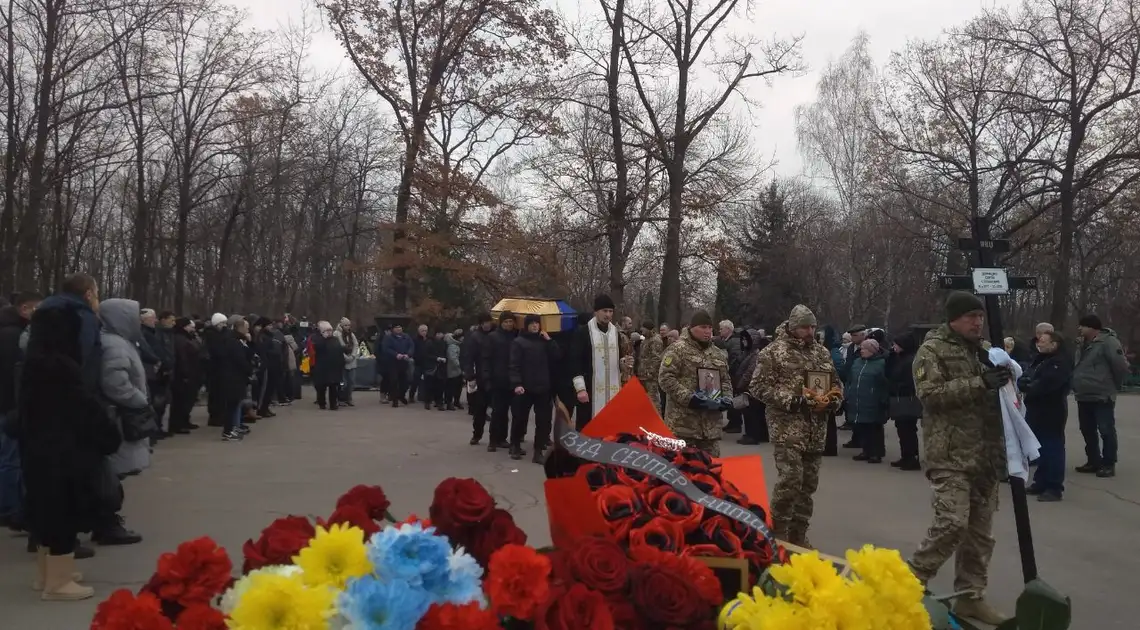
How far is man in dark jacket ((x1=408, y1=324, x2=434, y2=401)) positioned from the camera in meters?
18.5

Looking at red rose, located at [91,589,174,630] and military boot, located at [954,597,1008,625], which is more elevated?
red rose, located at [91,589,174,630]

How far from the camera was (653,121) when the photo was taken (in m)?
22.4

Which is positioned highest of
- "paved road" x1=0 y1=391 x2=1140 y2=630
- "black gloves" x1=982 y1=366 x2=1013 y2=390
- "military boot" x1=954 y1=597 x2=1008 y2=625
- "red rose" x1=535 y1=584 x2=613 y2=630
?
"black gloves" x1=982 y1=366 x2=1013 y2=390

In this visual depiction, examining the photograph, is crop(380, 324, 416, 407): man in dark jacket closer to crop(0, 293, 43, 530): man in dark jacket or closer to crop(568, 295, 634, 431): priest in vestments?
crop(568, 295, 634, 431): priest in vestments

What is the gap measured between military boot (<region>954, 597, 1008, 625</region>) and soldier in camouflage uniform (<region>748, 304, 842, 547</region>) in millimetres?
1381

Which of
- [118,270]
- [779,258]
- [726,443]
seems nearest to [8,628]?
[726,443]

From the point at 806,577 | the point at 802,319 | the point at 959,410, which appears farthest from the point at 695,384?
the point at 806,577

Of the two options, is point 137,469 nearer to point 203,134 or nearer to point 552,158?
point 552,158

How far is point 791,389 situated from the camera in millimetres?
6215

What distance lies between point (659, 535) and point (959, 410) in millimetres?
3248

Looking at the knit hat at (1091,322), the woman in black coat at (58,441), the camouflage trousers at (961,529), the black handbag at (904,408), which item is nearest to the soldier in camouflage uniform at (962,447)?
the camouflage trousers at (961,529)

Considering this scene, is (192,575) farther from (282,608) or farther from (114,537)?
(114,537)

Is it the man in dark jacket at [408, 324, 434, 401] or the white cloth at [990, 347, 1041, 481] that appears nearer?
the white cloth at [990, 347, 1041, 481]

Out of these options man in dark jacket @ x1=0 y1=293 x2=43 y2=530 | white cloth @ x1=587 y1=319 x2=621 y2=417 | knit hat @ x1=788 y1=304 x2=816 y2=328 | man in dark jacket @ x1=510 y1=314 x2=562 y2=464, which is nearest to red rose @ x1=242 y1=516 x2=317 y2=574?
knit hat @ x1=788 y1=304 x2=816 y2=328
